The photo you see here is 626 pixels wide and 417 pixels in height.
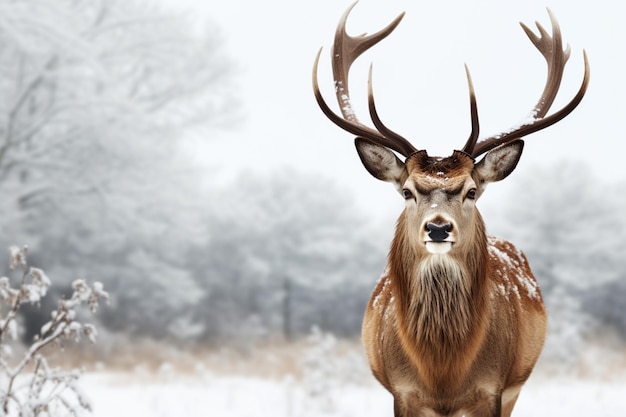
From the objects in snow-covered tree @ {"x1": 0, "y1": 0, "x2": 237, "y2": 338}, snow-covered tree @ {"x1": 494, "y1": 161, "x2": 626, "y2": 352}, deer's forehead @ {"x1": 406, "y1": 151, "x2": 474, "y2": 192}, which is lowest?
deer's forehead @ {"x1": 406, "y1": 151, "x2": 474, "y2": 192}

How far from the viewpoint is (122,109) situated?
566 inches

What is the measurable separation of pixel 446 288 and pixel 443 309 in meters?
0.10

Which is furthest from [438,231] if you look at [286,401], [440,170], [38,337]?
[286,401]

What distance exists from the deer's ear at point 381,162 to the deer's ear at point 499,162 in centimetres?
38

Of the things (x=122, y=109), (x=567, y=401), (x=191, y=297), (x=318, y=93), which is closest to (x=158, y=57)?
(x=122, y=109)

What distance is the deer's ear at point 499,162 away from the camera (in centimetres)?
364

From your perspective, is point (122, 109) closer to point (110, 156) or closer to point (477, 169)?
point (110, 156)

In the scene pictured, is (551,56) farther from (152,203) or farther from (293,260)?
(293,260)

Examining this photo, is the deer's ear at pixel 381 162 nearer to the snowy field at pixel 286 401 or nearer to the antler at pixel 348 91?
the antler at pixel 348 91

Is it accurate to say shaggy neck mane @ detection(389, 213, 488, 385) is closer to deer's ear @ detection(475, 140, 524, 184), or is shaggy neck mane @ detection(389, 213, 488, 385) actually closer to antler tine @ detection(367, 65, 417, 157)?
deer's ear @ detection(475, 140, 524, 184)

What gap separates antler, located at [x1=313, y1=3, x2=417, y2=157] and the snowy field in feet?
12.3

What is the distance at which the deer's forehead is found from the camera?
338cm

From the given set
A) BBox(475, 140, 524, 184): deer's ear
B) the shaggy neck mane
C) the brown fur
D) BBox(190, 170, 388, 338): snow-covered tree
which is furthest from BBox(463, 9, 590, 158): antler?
BBox(190, 170, 388, 338): snow-covered tree

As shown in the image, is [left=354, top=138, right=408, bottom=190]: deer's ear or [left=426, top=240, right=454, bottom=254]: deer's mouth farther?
[left=354, top=138, right=408, bottom=190]: deer's ear
